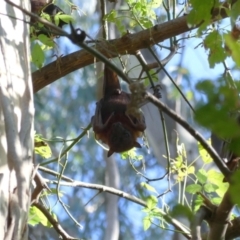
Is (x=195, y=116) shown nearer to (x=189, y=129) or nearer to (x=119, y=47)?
(x=189, y=129)

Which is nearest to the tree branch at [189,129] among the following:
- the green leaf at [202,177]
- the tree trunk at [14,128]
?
the tree trunk at [14,128]

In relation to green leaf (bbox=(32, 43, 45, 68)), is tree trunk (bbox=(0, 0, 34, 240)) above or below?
below

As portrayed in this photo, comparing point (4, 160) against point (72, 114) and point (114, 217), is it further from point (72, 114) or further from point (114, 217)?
point (72, 114)

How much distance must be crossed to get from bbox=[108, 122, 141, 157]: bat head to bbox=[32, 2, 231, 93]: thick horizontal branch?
2.26ft

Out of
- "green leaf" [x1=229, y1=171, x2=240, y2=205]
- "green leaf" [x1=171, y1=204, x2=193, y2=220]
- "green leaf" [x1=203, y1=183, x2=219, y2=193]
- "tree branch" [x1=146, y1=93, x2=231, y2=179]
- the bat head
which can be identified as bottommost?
"green leaf" [x1=229, y1=171, x2=240, y2=205]

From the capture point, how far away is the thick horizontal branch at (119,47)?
295cm

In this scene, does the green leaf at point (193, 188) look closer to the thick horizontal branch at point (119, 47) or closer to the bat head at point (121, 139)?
the bat head at point (121, 139)

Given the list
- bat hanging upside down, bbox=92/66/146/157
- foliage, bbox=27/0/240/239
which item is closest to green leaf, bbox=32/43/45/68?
foliage, bbox=27/0/240/239

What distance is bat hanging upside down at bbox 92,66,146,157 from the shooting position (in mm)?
3652

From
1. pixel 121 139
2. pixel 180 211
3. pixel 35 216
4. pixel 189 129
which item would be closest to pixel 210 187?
pixel 121 139

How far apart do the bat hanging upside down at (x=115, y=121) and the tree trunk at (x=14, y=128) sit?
1.06m

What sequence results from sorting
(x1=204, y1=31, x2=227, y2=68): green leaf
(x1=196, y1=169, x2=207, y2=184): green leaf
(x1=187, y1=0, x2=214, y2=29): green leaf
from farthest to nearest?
(x1=196, y1=169, x2=207, y2=184): green leaf
(x1=204, y1=31, x2=227, y2=68): green leaf
(x1=187, y1=0, x2=214, y2=29): green leaf

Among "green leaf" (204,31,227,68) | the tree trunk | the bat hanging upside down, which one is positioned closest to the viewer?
the tree trunk

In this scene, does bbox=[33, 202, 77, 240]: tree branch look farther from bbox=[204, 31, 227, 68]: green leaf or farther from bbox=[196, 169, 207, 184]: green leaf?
bbox=[204, 31, 227, 68]: green leaf
